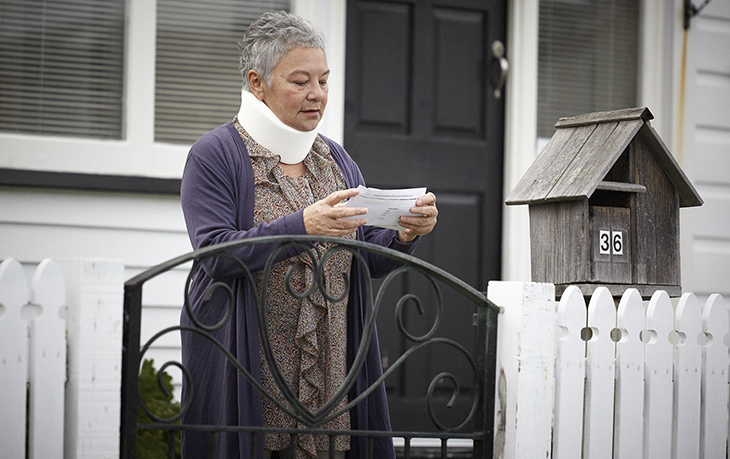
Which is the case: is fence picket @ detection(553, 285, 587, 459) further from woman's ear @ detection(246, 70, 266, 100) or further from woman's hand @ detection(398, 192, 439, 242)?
woman's ear @ detection(246, 70, 266, 100)

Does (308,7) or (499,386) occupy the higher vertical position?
(308,7)

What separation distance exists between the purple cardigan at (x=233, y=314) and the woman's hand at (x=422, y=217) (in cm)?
10

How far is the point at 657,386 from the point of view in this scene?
1887 mm

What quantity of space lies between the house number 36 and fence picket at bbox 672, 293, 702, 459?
8.0 inches

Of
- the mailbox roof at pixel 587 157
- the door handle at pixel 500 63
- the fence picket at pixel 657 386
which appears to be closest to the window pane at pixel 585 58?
the door handle at pixel 500 63

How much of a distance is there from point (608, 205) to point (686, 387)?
54 centimetres

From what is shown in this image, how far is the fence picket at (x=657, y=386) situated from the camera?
1877mm

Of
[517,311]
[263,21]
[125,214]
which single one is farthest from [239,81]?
[517,311]

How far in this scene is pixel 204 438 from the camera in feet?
5.81

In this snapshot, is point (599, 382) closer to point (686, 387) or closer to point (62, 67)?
point (686, 387)

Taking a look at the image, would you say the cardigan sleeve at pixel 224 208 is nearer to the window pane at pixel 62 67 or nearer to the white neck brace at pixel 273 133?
the white neck brace at pixel 273 133

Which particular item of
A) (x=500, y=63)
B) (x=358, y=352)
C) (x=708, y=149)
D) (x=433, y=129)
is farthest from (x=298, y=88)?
(x=708, y=149)

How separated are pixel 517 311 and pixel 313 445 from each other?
59 centimetres

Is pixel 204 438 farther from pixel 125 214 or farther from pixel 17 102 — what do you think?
pixel 17 102
